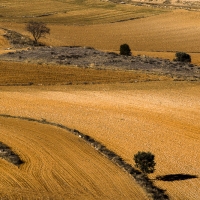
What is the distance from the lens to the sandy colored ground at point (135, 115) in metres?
29.6

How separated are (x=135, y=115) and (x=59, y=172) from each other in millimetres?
14196

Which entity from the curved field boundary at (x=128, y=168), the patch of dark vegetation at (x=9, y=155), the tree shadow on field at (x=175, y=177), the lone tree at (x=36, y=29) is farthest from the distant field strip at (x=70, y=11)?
the tree shadow on field at (x=175, y=177)

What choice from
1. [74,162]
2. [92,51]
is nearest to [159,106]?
[74,162]

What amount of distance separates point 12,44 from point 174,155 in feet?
182

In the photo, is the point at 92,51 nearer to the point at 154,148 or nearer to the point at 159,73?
the point at 159,73

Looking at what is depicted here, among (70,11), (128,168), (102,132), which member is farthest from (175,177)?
(70,11)

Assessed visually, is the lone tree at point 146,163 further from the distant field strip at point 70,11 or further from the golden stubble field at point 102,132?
the distant field strip at point 70,11

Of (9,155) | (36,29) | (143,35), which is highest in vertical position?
(36,29)

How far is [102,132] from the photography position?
3478cm

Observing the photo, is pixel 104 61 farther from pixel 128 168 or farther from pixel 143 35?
pixel 128 168

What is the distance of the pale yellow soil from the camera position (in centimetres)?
2389

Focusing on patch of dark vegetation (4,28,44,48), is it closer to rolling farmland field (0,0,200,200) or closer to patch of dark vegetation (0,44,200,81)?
rolling farmland field (0,0,200,200)

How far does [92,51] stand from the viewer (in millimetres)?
72812

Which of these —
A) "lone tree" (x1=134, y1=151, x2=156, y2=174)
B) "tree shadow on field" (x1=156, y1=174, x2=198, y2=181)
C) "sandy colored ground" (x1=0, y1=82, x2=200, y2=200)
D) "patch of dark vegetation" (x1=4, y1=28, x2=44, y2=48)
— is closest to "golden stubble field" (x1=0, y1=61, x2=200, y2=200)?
"sandy colored ground" (x1=0, y1=82, x2=200, y2=200)
